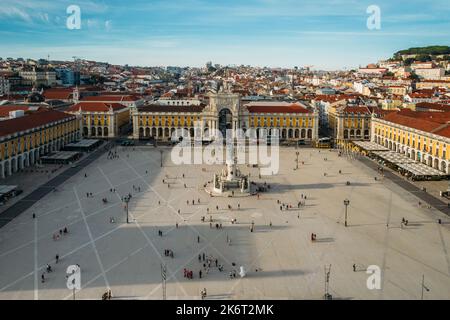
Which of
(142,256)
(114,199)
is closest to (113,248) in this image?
(142,256)

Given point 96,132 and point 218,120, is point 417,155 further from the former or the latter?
point 96,132

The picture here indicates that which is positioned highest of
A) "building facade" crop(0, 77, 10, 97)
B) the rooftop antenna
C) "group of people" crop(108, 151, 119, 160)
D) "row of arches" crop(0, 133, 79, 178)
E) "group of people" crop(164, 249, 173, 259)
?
"building facade" crop(0, 77, 10, 97)

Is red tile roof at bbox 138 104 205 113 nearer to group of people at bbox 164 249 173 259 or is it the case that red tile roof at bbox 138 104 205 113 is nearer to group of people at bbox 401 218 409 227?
group of people at bbox 401 218 409 227

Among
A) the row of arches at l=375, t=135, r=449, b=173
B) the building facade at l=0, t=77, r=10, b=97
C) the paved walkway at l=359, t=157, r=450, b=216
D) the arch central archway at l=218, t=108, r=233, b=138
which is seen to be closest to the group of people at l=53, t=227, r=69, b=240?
the paved walkway at l=359, t=157, r=450, b=216

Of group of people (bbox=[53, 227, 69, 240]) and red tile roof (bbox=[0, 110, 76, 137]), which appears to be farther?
red tile roof (bbox=[0, 110, 76, 137])

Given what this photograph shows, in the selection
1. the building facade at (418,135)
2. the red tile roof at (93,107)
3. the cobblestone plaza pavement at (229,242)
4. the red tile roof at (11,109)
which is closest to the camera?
the cobblestone plaza pavement at (229,242)

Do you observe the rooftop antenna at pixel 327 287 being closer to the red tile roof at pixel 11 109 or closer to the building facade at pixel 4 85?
the red tile roof at pixel 11 109

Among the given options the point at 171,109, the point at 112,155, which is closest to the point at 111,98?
the point at 171,109

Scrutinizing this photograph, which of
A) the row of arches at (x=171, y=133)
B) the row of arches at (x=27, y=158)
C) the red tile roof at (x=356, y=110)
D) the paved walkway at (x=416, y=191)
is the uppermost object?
the red tile roof at (x=356, y=110)

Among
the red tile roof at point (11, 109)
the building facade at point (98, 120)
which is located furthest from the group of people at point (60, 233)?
the building facade at point (98, 120)
